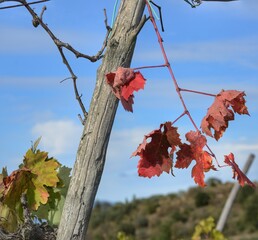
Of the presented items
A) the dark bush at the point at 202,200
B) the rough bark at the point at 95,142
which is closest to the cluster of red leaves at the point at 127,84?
the rough bark at the point at 95,142

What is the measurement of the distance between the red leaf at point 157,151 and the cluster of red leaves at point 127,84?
99 mm

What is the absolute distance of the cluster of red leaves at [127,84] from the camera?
66.0 inches

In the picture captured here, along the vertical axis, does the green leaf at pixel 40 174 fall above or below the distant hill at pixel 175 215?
below

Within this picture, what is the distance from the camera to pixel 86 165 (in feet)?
6.32

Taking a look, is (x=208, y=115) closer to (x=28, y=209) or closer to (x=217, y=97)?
(x=217, y=97)

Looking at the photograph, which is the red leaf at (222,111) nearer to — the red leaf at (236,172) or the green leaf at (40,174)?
the red leaf at (236,172)

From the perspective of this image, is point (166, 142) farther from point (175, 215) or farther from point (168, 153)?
point (175, 215)

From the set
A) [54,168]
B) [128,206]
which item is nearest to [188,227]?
[128,206]

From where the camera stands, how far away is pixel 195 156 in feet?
5.63

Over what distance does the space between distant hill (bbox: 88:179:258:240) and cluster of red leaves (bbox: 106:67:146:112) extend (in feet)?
50.7

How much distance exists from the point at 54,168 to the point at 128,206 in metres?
23.0

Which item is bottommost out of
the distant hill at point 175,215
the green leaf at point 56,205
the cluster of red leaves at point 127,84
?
the green leaf at point 56,205

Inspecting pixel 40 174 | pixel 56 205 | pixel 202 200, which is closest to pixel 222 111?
pixel 40 174

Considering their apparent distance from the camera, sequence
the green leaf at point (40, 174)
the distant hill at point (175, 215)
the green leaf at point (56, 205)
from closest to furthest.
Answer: the green leaf at point (40, 174), the green leaf at point (56, 205), the distant hill at point (175, 215)
